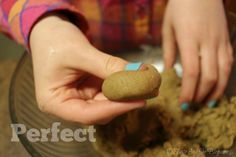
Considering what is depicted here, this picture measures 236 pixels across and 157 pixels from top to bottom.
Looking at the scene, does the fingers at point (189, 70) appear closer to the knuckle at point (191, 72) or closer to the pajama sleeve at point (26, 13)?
the knuckle at point (191, 72)

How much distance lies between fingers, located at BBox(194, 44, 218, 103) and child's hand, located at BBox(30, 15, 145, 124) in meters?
0.17

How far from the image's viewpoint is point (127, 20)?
75 cm

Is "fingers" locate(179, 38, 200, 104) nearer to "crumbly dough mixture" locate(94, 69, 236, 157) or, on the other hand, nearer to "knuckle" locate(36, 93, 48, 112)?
"crumbly dough mixture" locate(94, 69, 236, 157)

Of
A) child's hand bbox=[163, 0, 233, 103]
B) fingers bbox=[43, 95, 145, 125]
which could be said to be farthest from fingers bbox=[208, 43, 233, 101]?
fingers bbox=[43, 95, 145, 125]

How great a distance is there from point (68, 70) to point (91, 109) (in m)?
0.06

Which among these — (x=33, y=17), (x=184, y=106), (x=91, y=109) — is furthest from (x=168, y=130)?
(x=33, y=17)

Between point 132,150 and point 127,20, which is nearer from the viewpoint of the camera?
point 132,150

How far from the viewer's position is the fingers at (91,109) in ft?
1.33

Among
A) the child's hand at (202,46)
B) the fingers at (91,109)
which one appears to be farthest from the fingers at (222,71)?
the fingers at (91,109)

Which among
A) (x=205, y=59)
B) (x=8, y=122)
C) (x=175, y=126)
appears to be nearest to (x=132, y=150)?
(x=175, y=126)

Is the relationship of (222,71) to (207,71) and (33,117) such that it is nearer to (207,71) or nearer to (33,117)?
(207,71)

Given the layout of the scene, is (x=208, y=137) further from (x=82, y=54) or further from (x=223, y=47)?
(x=82, y=54)

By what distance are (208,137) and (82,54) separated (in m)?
0.25

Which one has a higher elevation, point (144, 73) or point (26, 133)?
point (144, 73)
